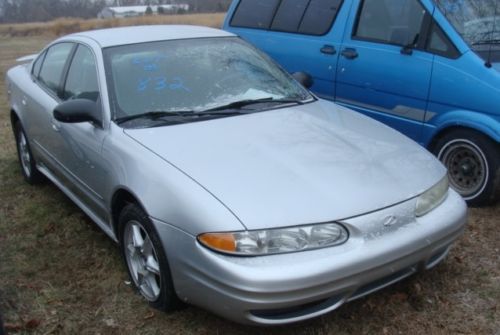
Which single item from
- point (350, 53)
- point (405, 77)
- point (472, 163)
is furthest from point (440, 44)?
point (472, 163)

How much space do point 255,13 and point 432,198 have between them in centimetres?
380

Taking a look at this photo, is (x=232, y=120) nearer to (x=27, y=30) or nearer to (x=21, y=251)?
(x=21, y=251)

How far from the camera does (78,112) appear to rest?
11.0 feet

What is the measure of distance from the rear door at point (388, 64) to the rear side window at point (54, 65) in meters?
2.45

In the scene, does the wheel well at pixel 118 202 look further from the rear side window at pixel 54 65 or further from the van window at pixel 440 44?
the van window at pixel 440 44

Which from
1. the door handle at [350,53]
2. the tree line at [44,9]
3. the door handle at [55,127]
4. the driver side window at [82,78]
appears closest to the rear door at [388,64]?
the door handle at [350,53]

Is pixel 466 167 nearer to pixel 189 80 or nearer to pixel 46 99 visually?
pixel 189 80

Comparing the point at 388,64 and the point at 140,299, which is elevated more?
the point at 388,64

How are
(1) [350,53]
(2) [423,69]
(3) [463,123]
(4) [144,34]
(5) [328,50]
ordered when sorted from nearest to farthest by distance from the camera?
1. (4) [144,34]
2. (3) [463,123]
3. (2) [423,69]
4. (1) [350,53]
5. (5) [328,50]

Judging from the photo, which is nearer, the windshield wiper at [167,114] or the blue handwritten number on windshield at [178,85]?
the windshield wiper at [167,114]

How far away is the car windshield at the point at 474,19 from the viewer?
4387mm

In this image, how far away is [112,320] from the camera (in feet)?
10.2

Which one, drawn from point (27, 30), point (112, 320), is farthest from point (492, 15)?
point (27, 30)

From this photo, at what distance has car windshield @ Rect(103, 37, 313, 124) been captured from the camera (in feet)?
11.4
